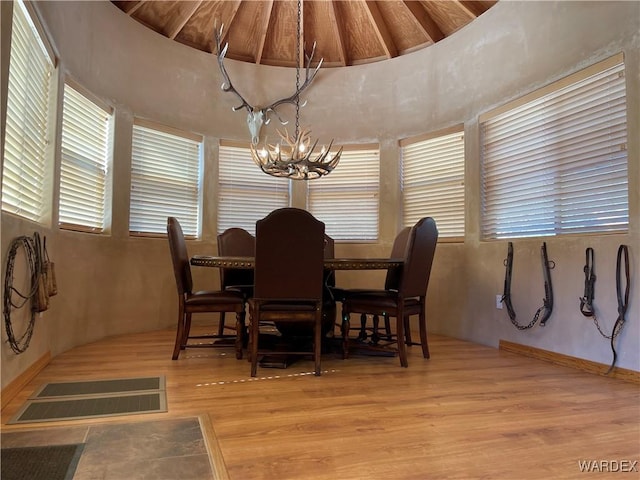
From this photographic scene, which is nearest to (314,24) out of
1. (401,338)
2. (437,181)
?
(437,181)

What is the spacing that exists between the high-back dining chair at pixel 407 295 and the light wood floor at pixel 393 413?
0.77ft

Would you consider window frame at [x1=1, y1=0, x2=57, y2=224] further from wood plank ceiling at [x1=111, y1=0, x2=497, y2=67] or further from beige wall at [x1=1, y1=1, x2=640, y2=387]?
wood plank ceiling at [x1=111, y1=0, x2=497, y2=67]

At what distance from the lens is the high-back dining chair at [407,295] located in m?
2.85

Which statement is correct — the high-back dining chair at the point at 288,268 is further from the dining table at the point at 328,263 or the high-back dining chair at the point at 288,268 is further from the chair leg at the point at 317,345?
the dining table at the point at 328,263

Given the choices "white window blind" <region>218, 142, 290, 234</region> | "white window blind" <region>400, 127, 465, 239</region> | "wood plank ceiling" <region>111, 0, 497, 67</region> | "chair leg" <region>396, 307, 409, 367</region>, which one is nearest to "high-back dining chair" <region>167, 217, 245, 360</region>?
"chair leg" <region>396, 307, 409, 367</region>

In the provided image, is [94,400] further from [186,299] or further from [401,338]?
[401,338]

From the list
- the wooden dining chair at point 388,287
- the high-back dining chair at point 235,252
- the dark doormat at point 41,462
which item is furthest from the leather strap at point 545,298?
the dark doormat at point 41,462

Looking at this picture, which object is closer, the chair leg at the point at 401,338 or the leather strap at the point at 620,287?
the leather strap at the point at 620,287

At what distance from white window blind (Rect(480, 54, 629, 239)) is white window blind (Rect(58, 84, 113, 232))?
3.44 metres

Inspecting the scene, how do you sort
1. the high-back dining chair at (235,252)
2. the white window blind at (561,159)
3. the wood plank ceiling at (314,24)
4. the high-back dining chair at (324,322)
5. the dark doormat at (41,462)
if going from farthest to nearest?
the wood plank ceiling at (314,24)
the high-back dining chair at (235,252)
the high-back dining chair at (324,322)
the white window blind at (561,159)
the dark doormat at (41,462)

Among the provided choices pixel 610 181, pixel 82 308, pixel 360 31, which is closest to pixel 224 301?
pixel 82 308

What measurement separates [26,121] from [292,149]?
70.5 inches

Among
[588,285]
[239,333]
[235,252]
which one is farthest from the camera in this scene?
[235,252]

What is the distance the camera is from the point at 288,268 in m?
2.56
